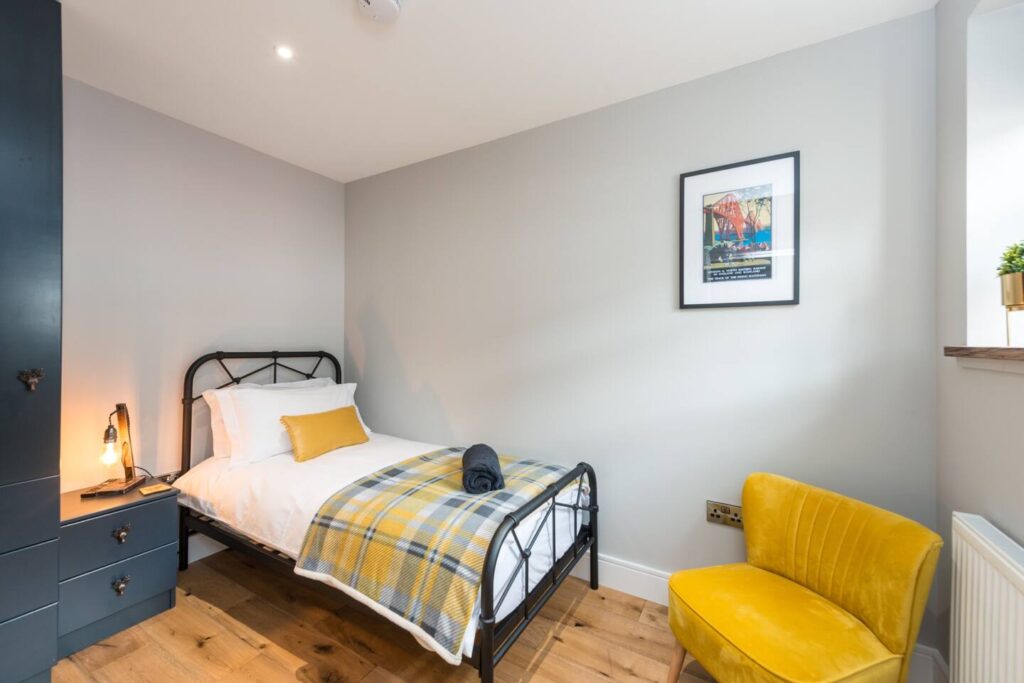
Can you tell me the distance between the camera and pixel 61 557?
171cm

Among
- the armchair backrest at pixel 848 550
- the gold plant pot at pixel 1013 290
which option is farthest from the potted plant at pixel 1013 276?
the armchair backrest at pixel 848 550

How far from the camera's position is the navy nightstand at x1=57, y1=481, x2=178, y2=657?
175 cm

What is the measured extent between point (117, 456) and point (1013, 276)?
3623 millimetres

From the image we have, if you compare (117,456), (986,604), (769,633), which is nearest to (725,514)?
(769,633)

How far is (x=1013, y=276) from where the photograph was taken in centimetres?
120

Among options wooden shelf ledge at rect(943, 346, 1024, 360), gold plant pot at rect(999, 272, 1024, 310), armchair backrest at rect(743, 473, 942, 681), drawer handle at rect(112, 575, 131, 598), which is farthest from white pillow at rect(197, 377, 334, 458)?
gold plant pot at rect(999, 272, 1024, 310)

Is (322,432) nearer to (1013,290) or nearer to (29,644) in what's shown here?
(29,644)

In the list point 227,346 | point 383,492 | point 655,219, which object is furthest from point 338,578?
point 655,219

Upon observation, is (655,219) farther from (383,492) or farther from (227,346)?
(227,346)

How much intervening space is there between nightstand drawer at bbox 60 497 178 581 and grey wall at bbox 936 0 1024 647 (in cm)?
317

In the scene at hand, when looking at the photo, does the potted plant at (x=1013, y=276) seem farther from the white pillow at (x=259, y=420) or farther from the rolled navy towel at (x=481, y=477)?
the white pillow at (x=259, y=420)

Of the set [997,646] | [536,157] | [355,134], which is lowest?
[997,646]

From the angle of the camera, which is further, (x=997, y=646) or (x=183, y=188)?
(x=183, y=188)

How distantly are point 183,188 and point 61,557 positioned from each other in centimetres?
195
